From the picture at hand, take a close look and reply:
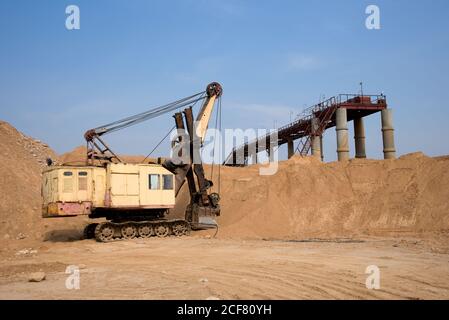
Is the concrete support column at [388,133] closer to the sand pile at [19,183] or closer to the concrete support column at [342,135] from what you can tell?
the concrete support column at [342,135]

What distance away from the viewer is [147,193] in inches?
721

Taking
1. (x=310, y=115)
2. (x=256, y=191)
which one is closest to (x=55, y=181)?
(x=256, y=191)

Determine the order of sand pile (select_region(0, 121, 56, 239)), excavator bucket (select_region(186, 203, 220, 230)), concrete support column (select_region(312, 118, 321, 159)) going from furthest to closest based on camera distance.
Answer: concrete support column (select_region(312, 118, 321, 159)) < sand pile (select_region(0, 121, 56, 239)) < excavator bucket (select_region(186, 203, 220, 230))

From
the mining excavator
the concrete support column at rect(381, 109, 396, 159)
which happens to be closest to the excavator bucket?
the mining excavator

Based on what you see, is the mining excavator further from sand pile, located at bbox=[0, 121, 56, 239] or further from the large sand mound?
sand pile, located at bbox=[0, 121, 56, 239]

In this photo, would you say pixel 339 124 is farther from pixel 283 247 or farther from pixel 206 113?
pixel 283 247

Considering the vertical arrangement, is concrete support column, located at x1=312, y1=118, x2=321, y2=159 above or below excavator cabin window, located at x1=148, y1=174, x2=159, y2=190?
above

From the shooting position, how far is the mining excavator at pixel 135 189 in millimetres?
16891

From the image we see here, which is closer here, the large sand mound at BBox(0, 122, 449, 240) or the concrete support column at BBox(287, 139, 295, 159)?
the large sand mound at BBox(0, 122, 449, 240)

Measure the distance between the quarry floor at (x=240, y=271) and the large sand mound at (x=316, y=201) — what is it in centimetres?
505

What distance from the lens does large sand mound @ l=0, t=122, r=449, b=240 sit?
63.1 feet

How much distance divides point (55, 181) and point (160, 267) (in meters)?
8.59

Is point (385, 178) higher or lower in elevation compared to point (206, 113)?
lower

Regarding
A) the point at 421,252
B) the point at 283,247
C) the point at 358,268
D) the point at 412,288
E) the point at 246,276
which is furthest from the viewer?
the point at 283,247
